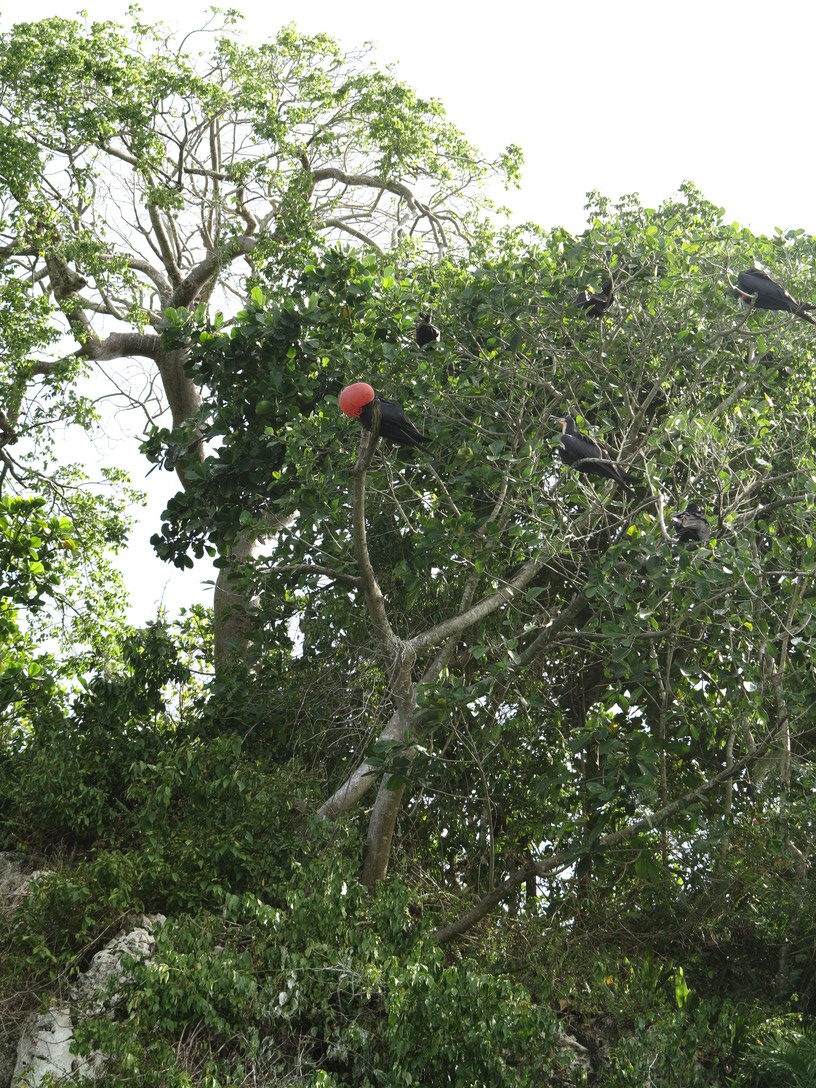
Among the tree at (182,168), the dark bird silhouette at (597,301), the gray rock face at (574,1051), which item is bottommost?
the gray rock face at (574,1051)

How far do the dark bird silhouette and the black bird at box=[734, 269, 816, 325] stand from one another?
78 cm

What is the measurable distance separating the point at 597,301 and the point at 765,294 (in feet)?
3.32

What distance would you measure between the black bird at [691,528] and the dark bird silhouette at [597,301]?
158cm

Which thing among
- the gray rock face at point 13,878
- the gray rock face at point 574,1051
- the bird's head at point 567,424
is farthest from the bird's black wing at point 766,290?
the gray rock face at point 13,878

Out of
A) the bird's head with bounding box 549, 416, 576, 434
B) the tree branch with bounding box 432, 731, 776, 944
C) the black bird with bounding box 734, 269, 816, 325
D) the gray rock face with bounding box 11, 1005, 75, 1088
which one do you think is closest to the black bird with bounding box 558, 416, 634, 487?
the bird's head with bounding box 549, 416, 576, 434

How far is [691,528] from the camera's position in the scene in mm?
6336

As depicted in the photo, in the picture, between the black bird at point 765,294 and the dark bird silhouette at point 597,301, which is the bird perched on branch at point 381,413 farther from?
the black bird at point 765,294

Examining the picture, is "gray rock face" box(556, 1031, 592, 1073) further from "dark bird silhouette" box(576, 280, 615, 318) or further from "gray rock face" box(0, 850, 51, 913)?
"dark bird silhouette" box(576, 280, 615, 318)

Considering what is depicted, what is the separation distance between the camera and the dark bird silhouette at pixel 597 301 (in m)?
7.25

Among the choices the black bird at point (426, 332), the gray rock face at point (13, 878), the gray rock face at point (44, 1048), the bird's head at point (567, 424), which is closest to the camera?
the gray rock face at point (44, 1048)

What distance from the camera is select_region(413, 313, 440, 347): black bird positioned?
795 centimetres

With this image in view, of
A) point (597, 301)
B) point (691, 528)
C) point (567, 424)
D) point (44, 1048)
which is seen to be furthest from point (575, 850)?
point (597, 301)

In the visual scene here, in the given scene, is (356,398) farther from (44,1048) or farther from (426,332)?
(44,1048)

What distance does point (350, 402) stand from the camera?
5367mm
